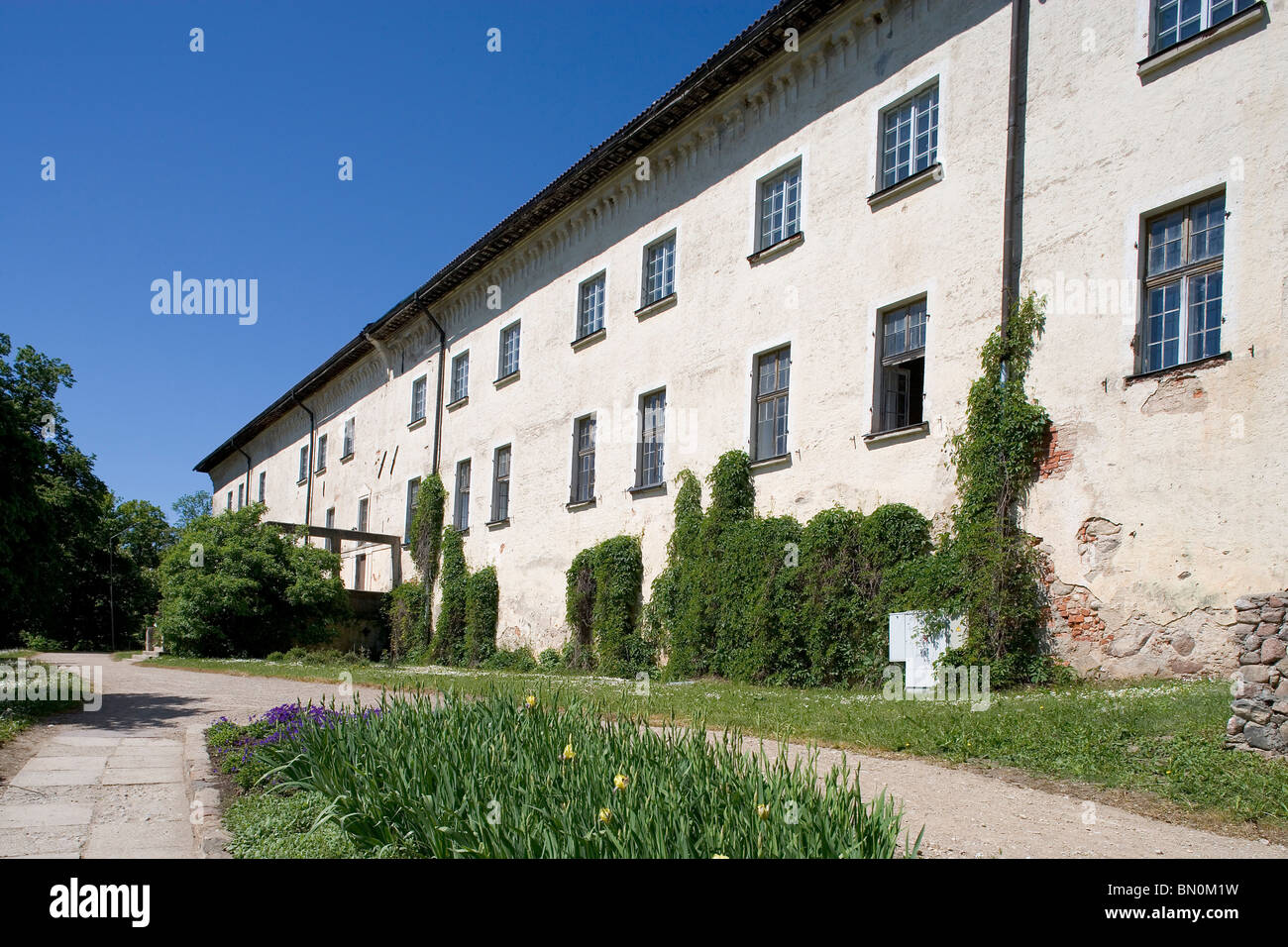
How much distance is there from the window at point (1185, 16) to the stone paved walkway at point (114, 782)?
1126cm

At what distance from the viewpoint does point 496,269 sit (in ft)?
83.8

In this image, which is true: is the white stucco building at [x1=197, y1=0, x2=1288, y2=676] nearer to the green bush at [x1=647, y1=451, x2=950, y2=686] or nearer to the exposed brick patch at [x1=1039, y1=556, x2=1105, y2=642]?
the exposed brick patch at [x1=1039, y1=556, x2=1105, y2=642]

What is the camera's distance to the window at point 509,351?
80.7 ft

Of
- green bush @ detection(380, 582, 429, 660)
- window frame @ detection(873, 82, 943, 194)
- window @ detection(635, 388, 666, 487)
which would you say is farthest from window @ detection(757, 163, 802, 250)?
green bush @ detection(380, 582, 429, 660)

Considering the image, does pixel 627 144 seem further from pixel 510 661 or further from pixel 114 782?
pixel 114 782

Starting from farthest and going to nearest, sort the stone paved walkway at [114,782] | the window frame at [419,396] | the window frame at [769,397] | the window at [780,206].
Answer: the window frame at [419,396] → the window at [780,206] → the window frame at [769,397] → the stone paved walkway at [114,782]

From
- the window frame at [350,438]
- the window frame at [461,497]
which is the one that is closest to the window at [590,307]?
the window frame at [461,497]

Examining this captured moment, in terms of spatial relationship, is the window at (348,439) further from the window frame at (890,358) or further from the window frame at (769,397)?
the window frame at (890,358)

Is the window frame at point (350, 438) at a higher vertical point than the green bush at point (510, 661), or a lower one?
higher

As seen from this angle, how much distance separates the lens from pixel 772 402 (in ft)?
52.9

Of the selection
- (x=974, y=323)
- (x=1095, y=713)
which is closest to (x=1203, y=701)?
(x=1095, y=713)

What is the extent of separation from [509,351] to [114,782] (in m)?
19.1

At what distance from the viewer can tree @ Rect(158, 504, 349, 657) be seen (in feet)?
78.4

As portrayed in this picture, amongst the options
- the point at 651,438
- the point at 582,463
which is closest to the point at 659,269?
the point at 651,438
